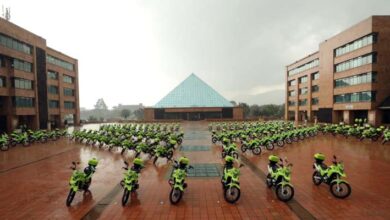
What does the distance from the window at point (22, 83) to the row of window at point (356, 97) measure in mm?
44274

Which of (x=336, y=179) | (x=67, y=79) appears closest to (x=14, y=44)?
(x=67, y=79)

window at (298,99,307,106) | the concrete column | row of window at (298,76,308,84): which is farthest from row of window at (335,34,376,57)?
window at (298,99,307,106)

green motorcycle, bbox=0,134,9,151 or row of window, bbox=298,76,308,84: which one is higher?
row of window, bbox=298,76,308,84

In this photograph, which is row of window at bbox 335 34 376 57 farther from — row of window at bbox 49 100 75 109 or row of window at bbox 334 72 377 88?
row of window at bbox 49 100 75 109

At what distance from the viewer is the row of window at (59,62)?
40.9m

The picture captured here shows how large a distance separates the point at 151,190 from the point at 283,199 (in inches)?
174

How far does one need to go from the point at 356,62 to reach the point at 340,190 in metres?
32.4

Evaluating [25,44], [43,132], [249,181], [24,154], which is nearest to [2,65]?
[25,44]

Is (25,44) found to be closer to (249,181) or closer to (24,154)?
(24,154)

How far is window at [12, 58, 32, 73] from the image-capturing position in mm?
29300

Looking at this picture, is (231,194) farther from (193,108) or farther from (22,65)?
(193,108)

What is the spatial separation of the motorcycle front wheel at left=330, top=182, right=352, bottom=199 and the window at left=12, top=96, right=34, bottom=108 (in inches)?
1322

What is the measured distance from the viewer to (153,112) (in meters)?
59.0

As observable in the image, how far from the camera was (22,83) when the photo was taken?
30500 mm
